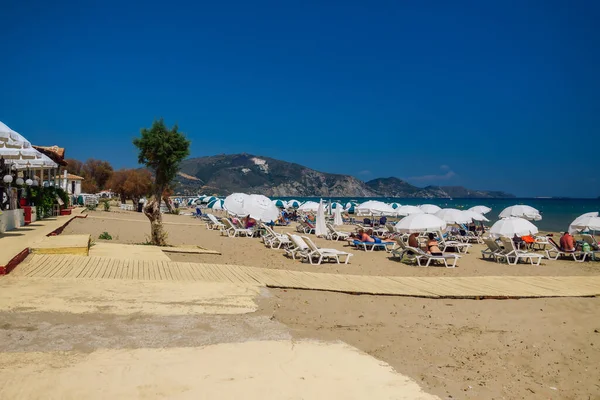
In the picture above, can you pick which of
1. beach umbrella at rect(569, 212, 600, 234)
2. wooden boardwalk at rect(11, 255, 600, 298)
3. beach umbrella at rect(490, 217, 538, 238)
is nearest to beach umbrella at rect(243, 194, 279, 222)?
beach umbrella at rect(490, 217, 538, 238)

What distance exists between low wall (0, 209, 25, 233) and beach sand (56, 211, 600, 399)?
758cm

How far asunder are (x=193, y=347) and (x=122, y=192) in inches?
1561

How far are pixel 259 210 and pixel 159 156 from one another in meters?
6.81

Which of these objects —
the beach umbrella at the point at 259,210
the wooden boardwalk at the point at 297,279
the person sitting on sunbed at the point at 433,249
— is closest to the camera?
the wooden boardwalk at the point at 297,279

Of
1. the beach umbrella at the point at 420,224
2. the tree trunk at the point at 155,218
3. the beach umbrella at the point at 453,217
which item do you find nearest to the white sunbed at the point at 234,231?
the tree trunk at the point at 155,218

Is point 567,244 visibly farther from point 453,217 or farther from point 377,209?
point 377,209

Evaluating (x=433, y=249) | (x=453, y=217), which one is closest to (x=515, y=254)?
(x=433, y=249)

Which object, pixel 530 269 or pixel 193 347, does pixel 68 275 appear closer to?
pixel 193 347

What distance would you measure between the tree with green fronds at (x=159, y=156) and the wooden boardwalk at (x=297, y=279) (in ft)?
14.3

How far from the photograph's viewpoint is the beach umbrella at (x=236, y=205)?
1902 centimetres

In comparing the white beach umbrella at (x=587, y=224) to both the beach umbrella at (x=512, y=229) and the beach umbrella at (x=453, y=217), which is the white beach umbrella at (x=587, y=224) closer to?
the beach umbrella at (x=512, y=229)

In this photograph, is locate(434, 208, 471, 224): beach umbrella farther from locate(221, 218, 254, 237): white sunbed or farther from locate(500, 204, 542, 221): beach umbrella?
locate(221, 218, 254, 237): white sunbed

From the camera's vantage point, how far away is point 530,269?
12.7m

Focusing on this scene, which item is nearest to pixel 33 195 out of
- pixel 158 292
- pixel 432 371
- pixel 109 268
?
pixel 109 268
